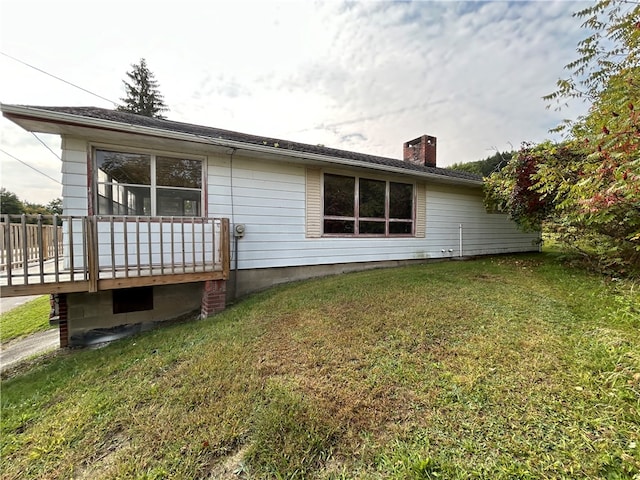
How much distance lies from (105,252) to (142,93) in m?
33.6

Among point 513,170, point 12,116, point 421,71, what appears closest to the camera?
point 12,116

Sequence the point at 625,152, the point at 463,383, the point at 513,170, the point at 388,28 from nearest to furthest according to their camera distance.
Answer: the point at 463,383, the point at 625,152, the point at 388,28, the point at 513,170

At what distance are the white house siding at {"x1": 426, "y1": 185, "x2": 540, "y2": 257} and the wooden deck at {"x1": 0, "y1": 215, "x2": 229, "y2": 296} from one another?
21.9ft

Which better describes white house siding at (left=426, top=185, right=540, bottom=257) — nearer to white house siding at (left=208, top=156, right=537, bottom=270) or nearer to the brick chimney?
white house siding at (left=208, top=156, right=537, bottom=270)

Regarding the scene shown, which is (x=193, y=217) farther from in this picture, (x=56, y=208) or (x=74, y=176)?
(x=56, y=208)

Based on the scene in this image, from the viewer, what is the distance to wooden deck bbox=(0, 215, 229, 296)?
3.68 metres

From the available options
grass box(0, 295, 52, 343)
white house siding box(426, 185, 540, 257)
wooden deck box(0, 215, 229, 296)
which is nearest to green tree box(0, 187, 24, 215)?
grass box(0, 295, 52, 343)

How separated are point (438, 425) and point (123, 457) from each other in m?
2.31

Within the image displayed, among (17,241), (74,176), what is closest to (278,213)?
(74,176)

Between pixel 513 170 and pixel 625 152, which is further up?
pixel 513 170

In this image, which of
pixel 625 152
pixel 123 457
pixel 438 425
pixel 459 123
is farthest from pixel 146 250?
pixel 459 123

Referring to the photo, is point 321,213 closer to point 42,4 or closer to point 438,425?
point 438,425

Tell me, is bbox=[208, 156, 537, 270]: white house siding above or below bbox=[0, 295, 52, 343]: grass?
above

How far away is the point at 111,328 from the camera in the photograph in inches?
199
